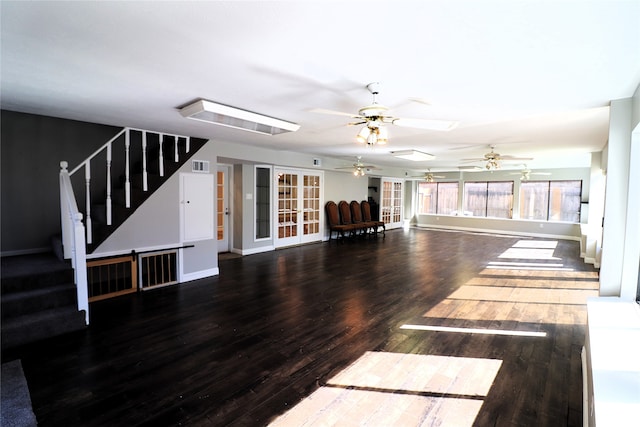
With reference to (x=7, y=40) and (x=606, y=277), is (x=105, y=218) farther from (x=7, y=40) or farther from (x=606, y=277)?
(x=606, y=277)

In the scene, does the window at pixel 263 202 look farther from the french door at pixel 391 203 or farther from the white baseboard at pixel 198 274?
the french door at pixel 391 203

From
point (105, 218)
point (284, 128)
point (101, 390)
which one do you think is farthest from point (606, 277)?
point (105, 218)

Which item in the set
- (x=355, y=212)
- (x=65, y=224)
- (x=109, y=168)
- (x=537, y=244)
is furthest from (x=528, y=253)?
(x=65, y=224)

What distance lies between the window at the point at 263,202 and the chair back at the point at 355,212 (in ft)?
10.1

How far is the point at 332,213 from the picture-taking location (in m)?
8.88

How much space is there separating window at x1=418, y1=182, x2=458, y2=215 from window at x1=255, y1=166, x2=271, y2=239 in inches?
317

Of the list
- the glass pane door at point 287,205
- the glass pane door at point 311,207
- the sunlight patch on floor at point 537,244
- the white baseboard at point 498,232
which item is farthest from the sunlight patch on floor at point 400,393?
the white baseboard at point 498,232

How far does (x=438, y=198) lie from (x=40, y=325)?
12.6 metres

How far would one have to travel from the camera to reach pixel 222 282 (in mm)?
4934

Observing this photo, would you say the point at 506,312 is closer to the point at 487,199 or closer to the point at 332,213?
the point at 332,213

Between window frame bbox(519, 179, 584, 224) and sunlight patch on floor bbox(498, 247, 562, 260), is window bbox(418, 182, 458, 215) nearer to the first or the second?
window frame bbox(519, 179, 584, 224)

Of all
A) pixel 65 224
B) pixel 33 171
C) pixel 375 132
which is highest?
pixel 375 132

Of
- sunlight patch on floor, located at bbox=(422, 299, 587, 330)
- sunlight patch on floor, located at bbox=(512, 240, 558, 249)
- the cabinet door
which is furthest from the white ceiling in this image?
sunlight patch on floor, located at bbox=(512, 240, 558, 249)

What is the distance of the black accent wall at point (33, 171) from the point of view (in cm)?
378
